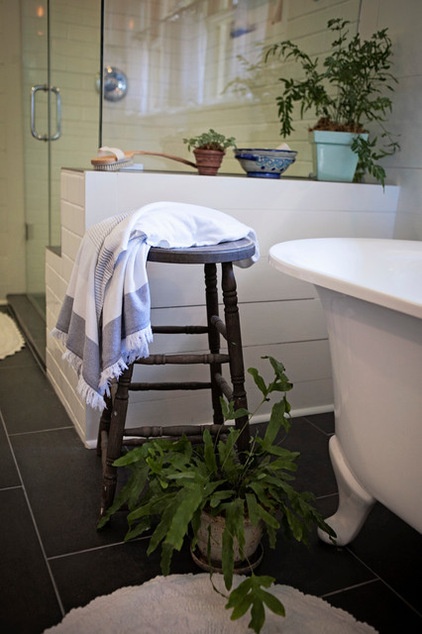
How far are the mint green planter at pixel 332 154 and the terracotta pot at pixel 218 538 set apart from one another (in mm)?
1359

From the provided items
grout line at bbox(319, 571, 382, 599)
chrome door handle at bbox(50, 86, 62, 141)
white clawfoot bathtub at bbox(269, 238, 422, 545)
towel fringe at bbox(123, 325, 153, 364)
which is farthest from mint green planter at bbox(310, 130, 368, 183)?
grout line at bbox(319, 571, 382, 599)

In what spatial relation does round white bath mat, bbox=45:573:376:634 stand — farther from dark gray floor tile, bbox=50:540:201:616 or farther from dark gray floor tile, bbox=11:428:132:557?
dark gray floor tile, bbox=11:428:132:557

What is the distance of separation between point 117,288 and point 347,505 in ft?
2.56

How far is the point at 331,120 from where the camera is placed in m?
2.36

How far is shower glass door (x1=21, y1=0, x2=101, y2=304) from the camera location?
8.34 feet

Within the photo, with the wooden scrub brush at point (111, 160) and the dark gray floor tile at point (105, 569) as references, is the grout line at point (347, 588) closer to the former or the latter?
the dark gray floor tile at point (105, 569)

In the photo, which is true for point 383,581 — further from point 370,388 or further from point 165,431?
point 165,431

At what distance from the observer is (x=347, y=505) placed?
59.1 inches

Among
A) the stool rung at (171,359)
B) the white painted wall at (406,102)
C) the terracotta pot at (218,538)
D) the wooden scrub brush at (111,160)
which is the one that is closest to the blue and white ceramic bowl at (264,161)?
the wooden scrub brush at (111,160)

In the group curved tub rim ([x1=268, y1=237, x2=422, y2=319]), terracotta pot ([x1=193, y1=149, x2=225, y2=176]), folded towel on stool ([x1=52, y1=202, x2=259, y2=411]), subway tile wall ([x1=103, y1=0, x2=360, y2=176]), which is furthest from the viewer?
subway tile wall ([x1=103, y1=0, x2=360, y2=176])

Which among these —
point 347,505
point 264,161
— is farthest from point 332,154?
point 347,505

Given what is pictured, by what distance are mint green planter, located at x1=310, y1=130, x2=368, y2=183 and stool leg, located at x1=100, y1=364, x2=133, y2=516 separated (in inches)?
46.4

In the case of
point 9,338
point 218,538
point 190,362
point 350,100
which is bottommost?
point 9,338

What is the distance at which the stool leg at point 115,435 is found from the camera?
1.51 metres
